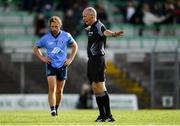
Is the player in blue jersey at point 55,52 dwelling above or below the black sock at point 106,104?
above

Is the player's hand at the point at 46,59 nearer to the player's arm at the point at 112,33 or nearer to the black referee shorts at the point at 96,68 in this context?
the black referee shorts at the point at 96,68

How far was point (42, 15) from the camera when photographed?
3378 centimetres

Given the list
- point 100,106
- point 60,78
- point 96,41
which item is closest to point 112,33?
point 96,41

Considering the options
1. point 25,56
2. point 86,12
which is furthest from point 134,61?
point 86,12

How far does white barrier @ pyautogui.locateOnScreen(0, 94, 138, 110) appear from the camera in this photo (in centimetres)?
2894

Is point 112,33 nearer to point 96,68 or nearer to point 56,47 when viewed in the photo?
point 96,68

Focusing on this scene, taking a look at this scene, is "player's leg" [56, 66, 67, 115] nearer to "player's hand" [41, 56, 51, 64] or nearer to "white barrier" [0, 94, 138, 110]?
"player's hand" [41, 56, 51, 64]

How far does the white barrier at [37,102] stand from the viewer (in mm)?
28938

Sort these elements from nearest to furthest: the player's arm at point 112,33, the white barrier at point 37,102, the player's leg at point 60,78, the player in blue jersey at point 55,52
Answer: the player's arm at point 112,33
the player in blue jersey at point 55,52
the player's leg at point 60,78
the white barrier at point 37,102

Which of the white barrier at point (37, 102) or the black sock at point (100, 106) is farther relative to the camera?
the white barrier at point (37, 102)

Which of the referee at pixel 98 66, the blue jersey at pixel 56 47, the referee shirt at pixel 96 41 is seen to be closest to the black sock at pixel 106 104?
the referee at pixel 98 66

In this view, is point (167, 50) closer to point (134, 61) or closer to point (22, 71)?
point (134, 61)

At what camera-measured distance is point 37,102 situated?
2912 cm

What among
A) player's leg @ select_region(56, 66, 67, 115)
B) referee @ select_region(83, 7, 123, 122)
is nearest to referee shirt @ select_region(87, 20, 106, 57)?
referee @ select_region(83, 7, 123, 122)
